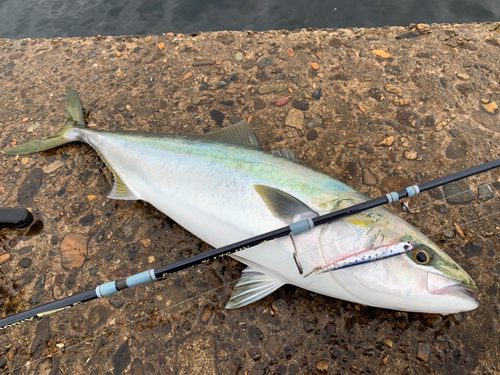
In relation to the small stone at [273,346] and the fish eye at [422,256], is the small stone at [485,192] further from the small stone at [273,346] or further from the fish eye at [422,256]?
the small stone at [273,346]

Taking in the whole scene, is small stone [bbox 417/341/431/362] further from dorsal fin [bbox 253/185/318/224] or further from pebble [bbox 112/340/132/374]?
pebble [bbox 112/340/132/374]

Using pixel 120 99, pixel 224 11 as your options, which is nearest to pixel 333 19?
pixel 224 11

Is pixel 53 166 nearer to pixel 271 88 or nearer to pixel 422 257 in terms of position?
pixel 271 88

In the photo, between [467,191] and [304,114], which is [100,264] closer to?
[304,114]

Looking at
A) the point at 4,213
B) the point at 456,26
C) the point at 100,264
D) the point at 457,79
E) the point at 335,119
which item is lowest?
the point at 100,264

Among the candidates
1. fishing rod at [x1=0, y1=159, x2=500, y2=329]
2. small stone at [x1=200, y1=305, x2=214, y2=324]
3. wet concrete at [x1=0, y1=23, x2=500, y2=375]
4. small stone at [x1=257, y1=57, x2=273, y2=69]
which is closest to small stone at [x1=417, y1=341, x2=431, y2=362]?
wet concrete at [x1=0, y1=23, x2=500, y2=375]

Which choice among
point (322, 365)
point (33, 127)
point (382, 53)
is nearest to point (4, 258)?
point (33, 127)

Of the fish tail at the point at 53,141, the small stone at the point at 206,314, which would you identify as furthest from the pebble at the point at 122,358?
the fish tail at the point at 53,141

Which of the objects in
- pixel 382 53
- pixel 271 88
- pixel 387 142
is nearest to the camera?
pixel 387 142
